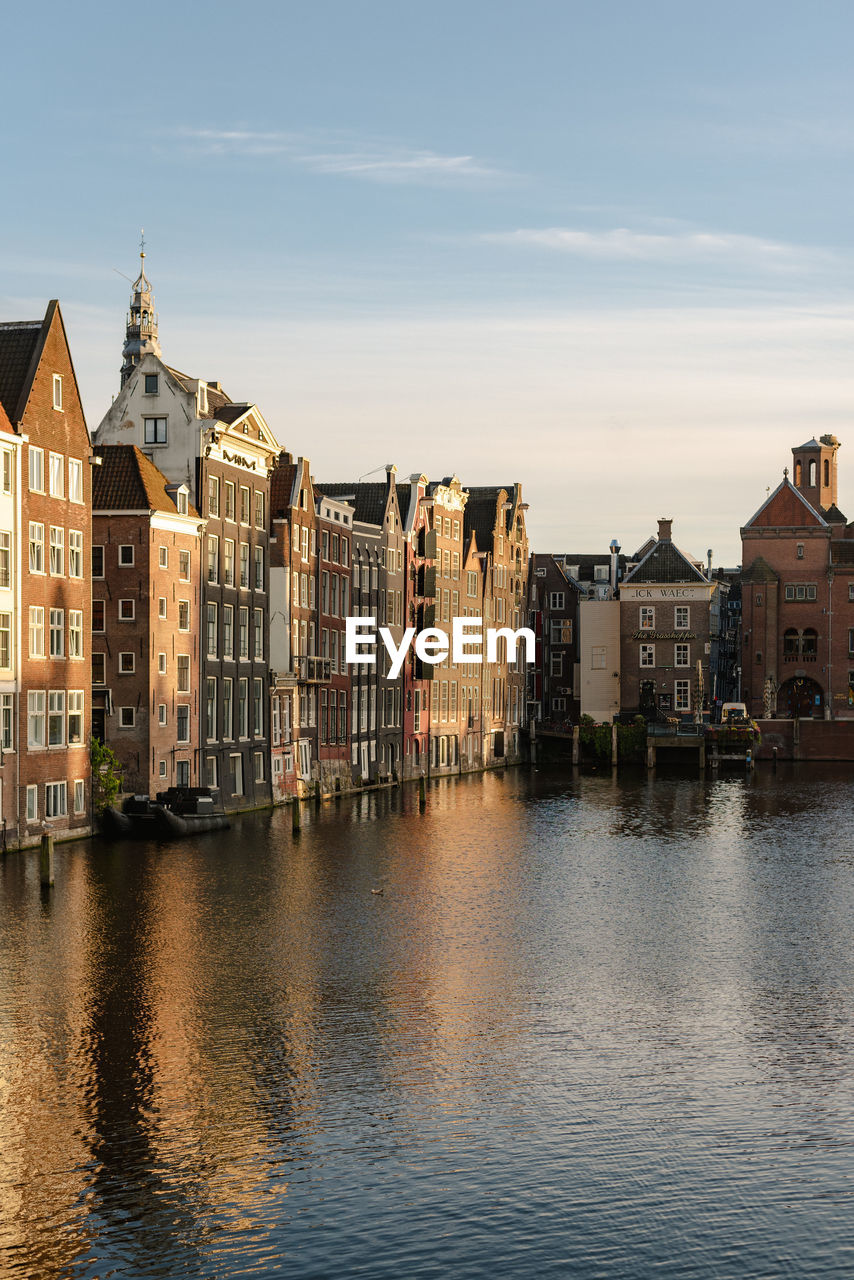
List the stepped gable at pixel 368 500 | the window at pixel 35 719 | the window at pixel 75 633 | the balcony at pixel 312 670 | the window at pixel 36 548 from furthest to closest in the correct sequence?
the stepped gable at pixel 368 500
the balcony at pixel 312 670
the window at pixel 75 633
the window at pixel 36 548
the window at pixel 35 719

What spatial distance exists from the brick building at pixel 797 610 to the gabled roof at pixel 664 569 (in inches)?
271

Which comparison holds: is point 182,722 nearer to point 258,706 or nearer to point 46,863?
point 258,706

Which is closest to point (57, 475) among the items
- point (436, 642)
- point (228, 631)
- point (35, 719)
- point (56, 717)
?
point (56, 717)

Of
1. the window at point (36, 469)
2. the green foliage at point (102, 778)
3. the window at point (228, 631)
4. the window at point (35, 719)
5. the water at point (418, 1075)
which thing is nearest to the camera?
the water at point (418, 1075)

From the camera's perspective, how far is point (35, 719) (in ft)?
233

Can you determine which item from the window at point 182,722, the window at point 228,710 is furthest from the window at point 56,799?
the window at point 228,710

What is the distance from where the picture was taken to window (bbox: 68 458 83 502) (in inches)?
2946

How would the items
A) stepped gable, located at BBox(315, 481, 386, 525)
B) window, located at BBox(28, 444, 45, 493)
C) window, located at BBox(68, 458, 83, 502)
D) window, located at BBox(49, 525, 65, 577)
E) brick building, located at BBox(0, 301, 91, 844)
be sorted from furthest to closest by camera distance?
1. stepped gable, located at BBox(315, 481, 386, 525)
2. window, located at BBox(68, 458, 83, 502)
3. window, located at BBox(49, 525, 65, 577)
4. window, located at BBox(28, 444, 45, 493)
5. brick building, located at BBox(0, 301, 91, 844)

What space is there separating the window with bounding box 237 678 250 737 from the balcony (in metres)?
6.27

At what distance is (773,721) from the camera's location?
526 ft

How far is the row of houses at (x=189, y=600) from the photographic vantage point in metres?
70.8

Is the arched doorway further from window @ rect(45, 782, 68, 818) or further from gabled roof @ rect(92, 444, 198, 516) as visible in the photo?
window @ rect(45, 782, 68, 818)

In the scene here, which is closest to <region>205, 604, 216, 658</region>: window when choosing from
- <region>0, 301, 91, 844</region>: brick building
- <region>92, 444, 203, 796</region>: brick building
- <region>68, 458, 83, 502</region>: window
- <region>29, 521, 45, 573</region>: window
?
<region>92, 444, 203, 796</region>: brick building

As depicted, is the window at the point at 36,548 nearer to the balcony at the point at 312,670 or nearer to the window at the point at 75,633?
the window at the point at 75,633
